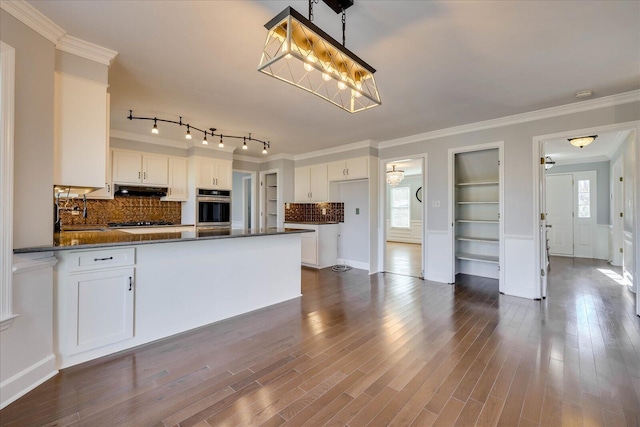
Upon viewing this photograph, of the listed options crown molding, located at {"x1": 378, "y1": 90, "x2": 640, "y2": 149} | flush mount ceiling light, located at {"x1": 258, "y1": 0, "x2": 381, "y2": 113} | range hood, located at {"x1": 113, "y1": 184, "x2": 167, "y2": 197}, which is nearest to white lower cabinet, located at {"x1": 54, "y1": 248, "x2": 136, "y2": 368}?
flush mount ceiling light, located at {"x1": 258, "y1": 0, "x2": 381, "y2": 113}

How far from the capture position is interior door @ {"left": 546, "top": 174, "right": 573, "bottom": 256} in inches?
273

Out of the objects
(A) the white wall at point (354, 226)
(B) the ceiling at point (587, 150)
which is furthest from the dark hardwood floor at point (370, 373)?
(B) the ceiling at point (587, 150)

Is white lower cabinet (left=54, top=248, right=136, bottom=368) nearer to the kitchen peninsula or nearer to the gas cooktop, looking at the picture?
the kitchen peninsula

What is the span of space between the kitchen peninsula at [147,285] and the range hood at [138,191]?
7.49 feet

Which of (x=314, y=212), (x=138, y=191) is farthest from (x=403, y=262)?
(x=138, y=191)

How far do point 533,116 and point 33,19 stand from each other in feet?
17.1

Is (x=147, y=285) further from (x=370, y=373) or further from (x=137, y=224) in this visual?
(x=137, y=224)

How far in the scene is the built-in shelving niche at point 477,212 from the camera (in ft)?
15.8

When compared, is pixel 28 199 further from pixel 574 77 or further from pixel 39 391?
pixel 574 77

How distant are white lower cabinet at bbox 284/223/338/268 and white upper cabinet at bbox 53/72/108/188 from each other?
144 inches

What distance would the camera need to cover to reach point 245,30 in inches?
84.0

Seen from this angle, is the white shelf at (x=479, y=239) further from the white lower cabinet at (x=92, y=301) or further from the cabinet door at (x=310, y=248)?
the white lower cabinet at (x=92, y=301)

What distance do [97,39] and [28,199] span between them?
4.45 ft

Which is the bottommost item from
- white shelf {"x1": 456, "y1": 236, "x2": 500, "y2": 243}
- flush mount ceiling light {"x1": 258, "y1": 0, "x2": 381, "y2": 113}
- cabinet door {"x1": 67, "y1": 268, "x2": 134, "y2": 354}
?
cabinet door {"x1": 67, "y1": 268, "x2": 134, "y2": 354}
